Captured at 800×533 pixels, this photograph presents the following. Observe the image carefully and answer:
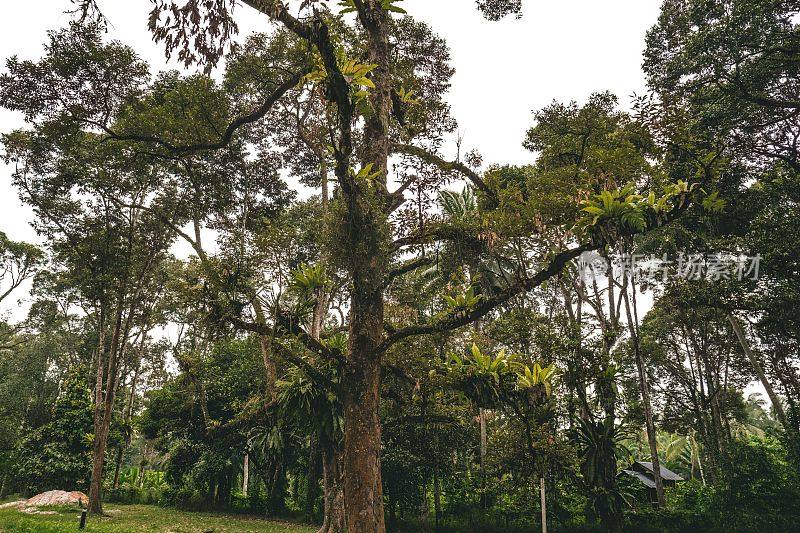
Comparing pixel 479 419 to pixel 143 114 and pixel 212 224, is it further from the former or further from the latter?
pixel 143 114

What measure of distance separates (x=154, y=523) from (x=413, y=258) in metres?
10.8

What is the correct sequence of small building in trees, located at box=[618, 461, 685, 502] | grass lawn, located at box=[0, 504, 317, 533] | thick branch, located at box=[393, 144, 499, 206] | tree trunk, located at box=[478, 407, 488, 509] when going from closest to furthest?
thick branch, located at box=[393, 144, 499, 206] < grass lawn, located at box=[0, 504, 317, 533] < tree trunk, located at box=[478, 407, 488, 509] < small building in trees, located at box=[618, 461, 685, 502]

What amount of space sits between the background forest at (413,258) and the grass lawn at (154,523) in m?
1.19

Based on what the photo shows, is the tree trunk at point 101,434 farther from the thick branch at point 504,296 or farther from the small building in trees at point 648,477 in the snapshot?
the small building in trees at point 648,477

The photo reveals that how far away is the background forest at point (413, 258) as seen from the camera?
5148 mm

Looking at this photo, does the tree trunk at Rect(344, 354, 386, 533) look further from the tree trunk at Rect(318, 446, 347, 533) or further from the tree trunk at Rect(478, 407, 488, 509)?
the tree trunk at Rect(478, 407, 488, 509)

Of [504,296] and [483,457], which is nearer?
[504,296]

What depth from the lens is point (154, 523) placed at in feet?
38.1

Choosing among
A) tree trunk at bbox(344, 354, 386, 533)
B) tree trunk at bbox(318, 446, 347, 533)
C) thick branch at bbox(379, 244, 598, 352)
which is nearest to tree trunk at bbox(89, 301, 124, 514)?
tree trunk at bbox(318, 446, 347, 533)

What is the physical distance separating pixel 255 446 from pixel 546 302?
1418 centimetres

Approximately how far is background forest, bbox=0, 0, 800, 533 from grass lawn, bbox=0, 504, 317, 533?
119 cm

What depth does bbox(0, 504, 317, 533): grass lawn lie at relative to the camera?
920 centimetres

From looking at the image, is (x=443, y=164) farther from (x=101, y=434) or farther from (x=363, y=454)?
(x=101, y=434)

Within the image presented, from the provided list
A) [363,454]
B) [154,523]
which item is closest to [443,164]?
[363,454]
